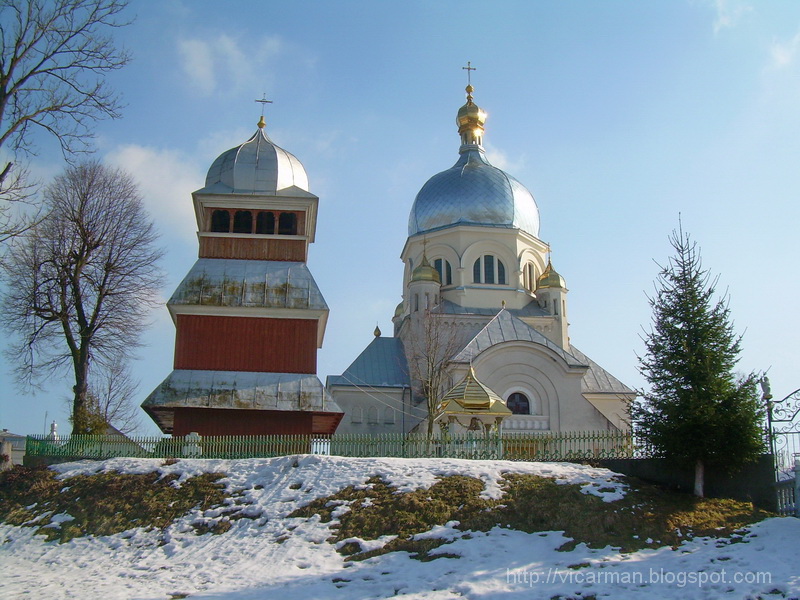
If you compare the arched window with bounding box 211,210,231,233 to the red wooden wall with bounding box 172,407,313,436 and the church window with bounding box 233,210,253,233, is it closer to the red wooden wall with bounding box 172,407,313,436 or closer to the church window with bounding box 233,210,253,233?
the church window with bounding box 233,210,253,233

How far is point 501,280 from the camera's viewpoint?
114ft

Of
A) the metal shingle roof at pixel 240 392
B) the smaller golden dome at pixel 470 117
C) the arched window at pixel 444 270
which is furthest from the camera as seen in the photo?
the smaller golden dome at pixel 470 117

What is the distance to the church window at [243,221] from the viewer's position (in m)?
23.2

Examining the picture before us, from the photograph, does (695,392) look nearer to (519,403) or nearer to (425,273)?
(519,403)

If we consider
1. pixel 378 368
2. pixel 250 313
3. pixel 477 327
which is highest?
pixel 477 327

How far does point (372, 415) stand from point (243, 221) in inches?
415

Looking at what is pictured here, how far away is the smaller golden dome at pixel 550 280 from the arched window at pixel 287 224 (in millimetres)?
14714

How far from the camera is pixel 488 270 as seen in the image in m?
34.9

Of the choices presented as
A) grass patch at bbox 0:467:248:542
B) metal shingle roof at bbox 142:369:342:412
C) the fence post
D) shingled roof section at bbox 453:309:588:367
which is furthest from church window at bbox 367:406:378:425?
the fence post

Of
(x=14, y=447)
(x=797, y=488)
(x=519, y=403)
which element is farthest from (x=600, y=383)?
(x=14, y=447)

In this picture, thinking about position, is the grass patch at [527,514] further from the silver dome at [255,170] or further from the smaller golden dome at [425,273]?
the smaller golden dome at [425,273]

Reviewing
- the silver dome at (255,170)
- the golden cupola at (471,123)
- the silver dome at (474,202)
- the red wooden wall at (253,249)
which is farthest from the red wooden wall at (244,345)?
the golden cupola at (471,123)

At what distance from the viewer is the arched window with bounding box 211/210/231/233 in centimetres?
2309

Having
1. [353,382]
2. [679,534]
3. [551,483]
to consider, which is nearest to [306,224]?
[353,382]
